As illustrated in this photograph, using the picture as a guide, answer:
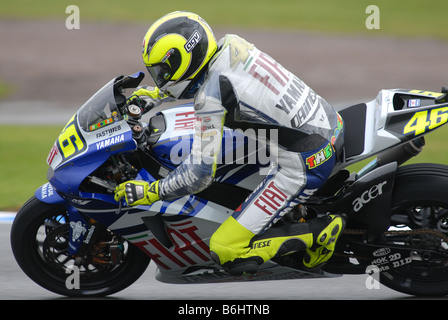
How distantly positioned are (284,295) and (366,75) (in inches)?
351

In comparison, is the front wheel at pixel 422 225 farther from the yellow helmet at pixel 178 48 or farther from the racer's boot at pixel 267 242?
the yellow helmet at pixel 178 48

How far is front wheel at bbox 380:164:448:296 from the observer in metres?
4.43

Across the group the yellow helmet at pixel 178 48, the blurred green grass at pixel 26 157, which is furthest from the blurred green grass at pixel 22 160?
the yellow helmet at pixel 178 48

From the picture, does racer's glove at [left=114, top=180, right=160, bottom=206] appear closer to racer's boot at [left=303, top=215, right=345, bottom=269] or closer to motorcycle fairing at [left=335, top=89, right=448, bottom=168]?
racer's boot at [left=303, top=215, right=345, bottom=269]

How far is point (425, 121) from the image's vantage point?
4.33m

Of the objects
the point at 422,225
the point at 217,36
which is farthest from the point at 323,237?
the point at 217,36

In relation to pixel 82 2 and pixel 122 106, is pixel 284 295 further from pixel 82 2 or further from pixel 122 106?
pixel 82 2

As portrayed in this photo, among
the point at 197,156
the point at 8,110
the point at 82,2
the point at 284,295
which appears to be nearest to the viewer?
the point at 197,156

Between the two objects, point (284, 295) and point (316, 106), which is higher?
point (316, 106)

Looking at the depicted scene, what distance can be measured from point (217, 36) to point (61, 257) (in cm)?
1114

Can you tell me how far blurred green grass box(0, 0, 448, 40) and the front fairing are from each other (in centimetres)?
1253

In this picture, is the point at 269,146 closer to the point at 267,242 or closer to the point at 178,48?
the point at 267,242
